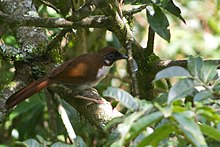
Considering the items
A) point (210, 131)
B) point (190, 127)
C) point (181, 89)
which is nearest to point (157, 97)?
point (181, 89)

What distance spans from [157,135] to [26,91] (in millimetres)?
1540

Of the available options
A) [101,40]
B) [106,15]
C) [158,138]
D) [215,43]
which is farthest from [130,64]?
[215,43]

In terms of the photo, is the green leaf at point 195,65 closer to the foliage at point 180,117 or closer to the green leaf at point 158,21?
the foliage at point 180,117

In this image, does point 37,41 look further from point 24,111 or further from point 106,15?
point 24,111

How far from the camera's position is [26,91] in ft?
8.98

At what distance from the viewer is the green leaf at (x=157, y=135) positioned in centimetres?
126

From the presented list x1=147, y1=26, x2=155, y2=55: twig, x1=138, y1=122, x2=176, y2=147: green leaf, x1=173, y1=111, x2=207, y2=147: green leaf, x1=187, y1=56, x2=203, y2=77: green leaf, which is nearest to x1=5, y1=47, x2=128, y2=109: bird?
x1=147, y1=26, x2=155, y2=55: twig

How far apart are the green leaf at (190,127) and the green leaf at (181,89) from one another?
0.43 feet

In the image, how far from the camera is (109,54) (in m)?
3.32

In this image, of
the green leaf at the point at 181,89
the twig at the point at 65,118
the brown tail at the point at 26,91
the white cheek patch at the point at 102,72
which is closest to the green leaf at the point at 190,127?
the green leaf at the point at 181,89

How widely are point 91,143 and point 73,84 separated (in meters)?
0.95

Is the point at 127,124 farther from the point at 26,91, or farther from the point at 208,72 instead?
the point at 26,91

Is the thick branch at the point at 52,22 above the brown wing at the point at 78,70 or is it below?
above

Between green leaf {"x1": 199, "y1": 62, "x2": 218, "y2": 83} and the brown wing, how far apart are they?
1455 mm
